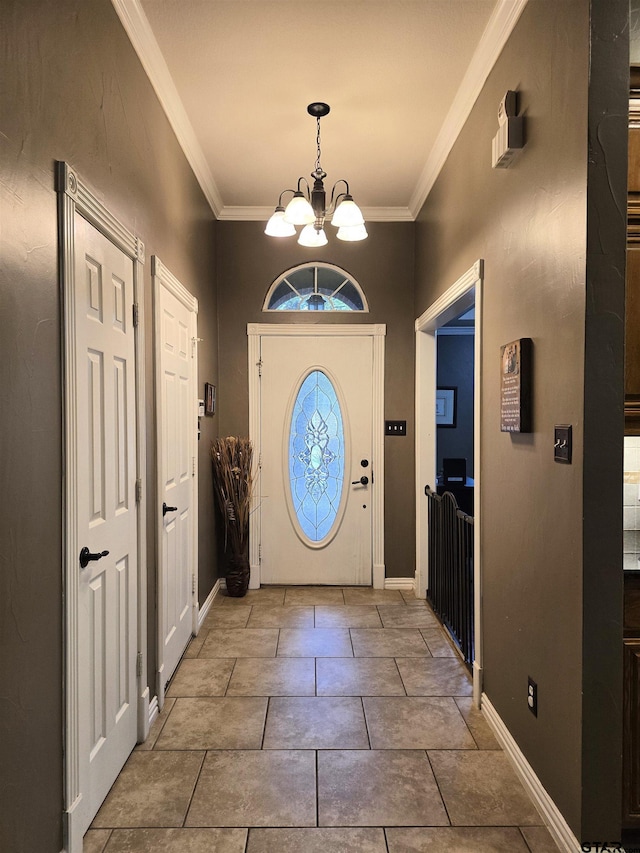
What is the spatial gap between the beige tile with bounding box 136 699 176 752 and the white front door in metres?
0.08

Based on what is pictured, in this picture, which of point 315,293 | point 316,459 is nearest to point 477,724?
point 316,459

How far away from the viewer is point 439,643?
3.49 metres

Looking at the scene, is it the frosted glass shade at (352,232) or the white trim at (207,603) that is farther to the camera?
the white trim at (207,603)

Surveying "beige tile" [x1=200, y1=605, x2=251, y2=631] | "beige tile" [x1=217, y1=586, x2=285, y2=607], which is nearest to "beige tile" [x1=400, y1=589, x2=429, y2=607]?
"beige tile" [x1=217, y1=586, x2=285, y2=607]

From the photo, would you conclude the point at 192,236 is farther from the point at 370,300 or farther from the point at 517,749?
the point at 517,749

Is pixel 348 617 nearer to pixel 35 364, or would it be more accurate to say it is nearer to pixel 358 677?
pixel 358 677

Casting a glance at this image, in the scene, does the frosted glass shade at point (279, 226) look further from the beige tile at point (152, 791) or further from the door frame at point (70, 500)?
the beige tile at point (152, 791)

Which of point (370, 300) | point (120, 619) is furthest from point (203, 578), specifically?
point (370, 300)

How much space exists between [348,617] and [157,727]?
1.69 meters

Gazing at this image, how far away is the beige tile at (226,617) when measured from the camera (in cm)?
379

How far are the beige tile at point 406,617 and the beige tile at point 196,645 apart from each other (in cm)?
119

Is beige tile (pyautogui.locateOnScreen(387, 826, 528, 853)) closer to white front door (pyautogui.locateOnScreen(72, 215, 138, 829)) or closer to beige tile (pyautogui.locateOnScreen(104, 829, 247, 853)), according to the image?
beige tile (pyautogui.locateOnScreen(104, 829, 247, 853))

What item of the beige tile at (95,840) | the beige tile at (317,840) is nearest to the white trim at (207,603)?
the beige tile at (95,840)

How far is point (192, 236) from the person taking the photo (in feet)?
11.9
